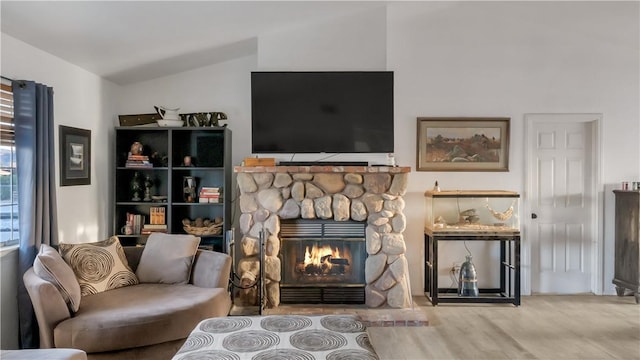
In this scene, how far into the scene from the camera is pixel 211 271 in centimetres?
333

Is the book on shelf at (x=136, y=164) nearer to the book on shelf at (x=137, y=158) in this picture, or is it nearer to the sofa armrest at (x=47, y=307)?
the book on shelf at (x=137, y=158)

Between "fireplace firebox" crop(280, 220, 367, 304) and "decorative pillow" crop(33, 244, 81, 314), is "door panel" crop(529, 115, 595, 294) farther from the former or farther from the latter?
"decorative pillow" crop(33, 244, 81, 314)

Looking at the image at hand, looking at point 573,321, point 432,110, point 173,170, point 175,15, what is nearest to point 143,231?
point 173,170

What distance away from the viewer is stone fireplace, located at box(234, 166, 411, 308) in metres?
4.06

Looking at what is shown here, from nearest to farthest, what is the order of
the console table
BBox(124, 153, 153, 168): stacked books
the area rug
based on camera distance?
the area rug < the console table < BBox(124, 153, 153, 168): stacked books

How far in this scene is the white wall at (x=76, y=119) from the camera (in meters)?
3.04

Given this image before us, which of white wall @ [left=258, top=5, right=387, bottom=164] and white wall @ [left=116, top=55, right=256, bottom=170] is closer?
white wall @ [left=258, top=5, right=387, bottom=164]

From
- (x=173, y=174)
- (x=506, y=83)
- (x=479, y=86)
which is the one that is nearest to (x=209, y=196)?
(x=173, y=174)

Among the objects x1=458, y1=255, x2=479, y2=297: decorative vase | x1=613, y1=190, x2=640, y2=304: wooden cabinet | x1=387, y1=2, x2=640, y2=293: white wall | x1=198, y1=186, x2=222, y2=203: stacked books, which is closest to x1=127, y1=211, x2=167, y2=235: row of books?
x1=198, y1=186, x2=222, y2=203: stacked books

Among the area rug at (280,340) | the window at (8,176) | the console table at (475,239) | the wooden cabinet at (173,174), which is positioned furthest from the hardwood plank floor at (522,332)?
the window at (8,176)

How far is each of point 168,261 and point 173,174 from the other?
152cm

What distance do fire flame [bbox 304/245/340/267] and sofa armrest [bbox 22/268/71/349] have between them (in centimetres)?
210

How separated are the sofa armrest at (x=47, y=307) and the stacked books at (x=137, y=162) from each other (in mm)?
1957

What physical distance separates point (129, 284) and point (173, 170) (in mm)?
1576
